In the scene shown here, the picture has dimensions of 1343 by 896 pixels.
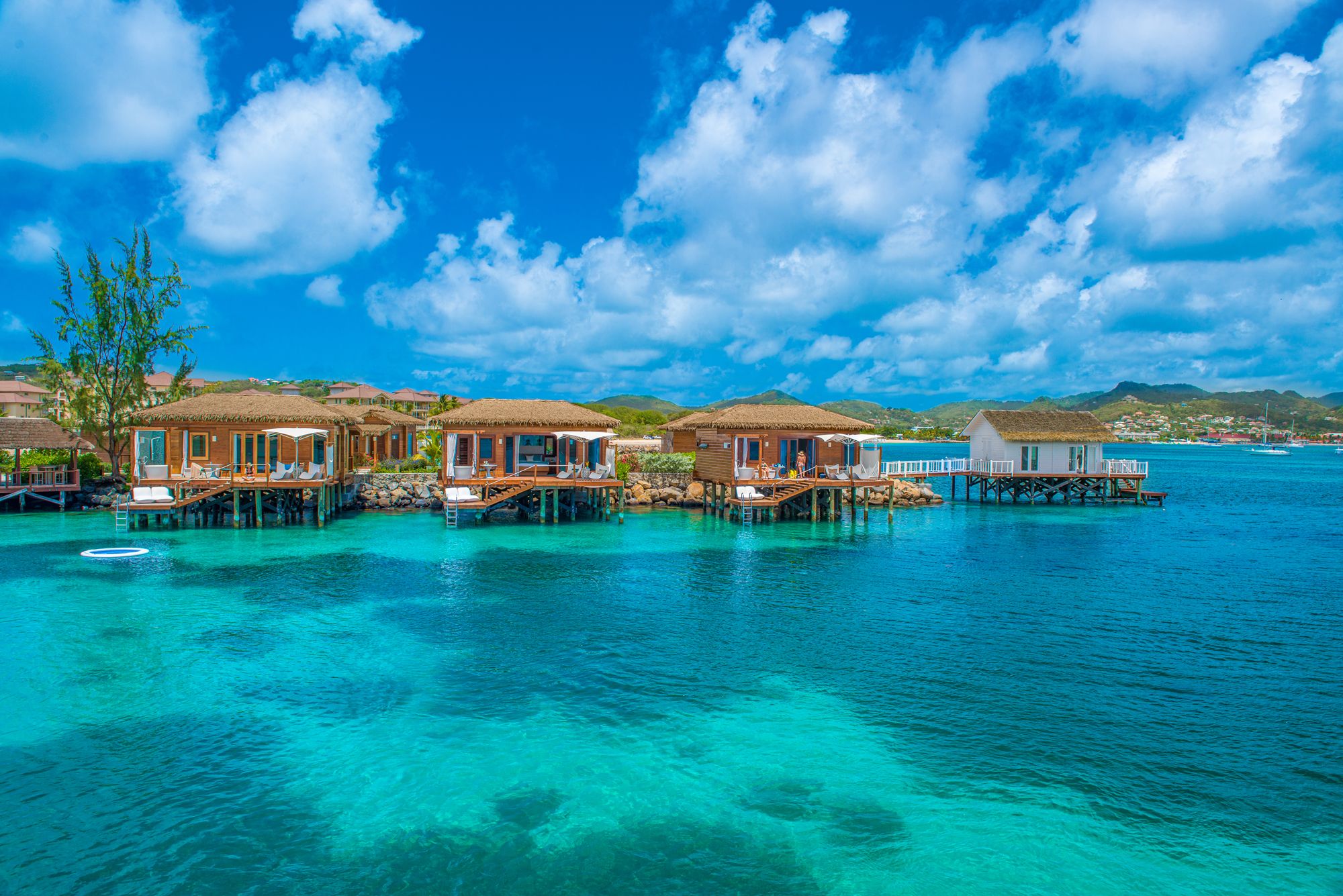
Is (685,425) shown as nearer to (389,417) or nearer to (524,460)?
(524,460)

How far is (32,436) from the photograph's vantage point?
36500 mm

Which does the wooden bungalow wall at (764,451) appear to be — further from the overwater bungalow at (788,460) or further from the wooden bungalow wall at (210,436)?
the wooden bungalow wall at (210,436)

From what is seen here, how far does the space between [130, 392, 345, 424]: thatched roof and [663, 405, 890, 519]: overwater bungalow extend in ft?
59.4

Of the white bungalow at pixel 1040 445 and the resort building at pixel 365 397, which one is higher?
the resort building at pixel 365 397

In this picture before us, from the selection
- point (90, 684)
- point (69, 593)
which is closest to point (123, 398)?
point (69, 593)

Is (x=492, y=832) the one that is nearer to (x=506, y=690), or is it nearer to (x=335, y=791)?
(x=335, y=791)

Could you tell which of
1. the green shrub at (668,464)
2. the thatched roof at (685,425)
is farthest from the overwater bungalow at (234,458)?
the thatched roof at (685,425)

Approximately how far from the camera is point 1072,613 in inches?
754

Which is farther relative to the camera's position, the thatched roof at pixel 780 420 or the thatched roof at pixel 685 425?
the thatched roof at pixel 685 425

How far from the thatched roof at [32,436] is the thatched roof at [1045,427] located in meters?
48.2

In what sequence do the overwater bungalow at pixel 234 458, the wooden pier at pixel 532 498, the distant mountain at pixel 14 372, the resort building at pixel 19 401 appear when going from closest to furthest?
the overwater bungalow at pixel 234 458 < the wooden pier at pixel 532 498 < the resort building at pixel 19 401 < the distant mountain at pixel 14 372

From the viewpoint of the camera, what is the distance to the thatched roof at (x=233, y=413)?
109 ft

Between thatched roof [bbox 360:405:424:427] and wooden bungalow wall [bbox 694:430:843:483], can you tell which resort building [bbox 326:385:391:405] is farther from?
wooden bungalow wall [bbox 694:430:843:483]

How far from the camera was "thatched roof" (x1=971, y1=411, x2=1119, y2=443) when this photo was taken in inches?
1777
